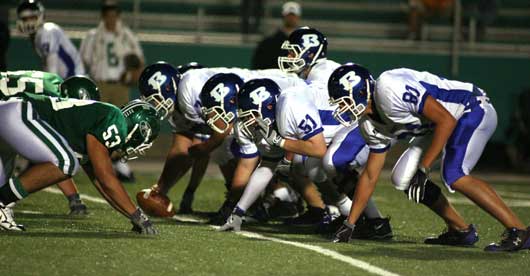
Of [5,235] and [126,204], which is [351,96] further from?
[5,235]

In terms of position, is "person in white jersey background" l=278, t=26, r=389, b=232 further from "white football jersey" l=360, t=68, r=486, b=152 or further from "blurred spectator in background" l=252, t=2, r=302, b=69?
"blurred spectator in background" l=252, t=2, r=302, b=69

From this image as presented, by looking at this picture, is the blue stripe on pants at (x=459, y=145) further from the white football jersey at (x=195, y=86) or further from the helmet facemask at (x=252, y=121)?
the white football jersey at (x=195, y=86)

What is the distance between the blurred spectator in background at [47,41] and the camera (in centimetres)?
1063

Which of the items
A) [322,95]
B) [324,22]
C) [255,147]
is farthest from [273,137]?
[324,22]

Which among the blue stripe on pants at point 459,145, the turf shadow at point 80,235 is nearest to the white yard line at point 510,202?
the blue stripe on pants at point 459,145

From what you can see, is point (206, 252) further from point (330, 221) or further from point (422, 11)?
point (422, 11)

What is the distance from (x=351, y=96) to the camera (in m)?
6.92

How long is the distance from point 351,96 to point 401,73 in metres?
0.35

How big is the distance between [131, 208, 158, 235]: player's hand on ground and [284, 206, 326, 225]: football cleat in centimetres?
172

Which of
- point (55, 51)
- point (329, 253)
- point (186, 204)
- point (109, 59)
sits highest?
point (55, 51)

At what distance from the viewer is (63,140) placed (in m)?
6.84

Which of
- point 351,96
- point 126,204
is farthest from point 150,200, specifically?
point 351,96

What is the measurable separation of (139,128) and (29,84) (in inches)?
57.3

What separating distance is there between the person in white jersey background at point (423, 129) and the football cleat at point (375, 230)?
447 millimetres
